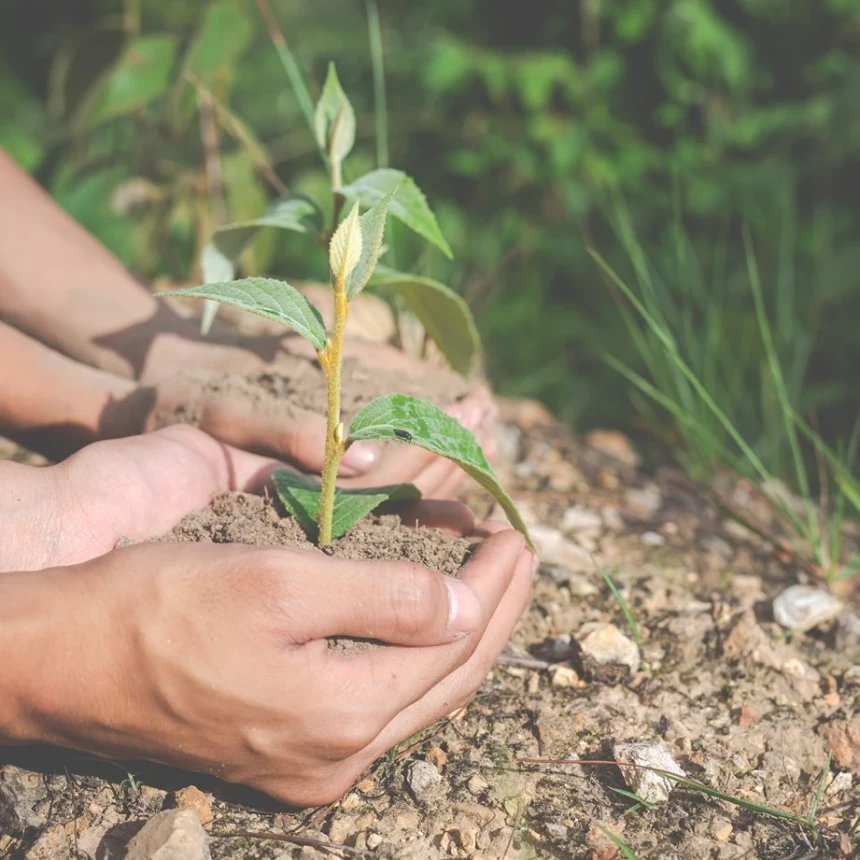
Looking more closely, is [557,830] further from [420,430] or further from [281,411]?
[281,411]

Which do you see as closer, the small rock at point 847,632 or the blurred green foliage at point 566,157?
the small rock at point 847,632

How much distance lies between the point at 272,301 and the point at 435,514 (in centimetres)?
42

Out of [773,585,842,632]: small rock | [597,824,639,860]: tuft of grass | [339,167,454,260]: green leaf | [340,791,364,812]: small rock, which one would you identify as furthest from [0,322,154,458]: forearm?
[773,585,842,632]: small rock

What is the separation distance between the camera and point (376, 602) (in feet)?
3.46

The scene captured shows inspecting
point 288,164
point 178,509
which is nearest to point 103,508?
point 178,509

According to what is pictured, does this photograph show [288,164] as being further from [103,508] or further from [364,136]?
[103,508]

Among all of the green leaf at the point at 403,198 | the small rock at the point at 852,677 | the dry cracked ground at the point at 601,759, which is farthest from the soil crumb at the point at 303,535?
the small rock at the point at 852,677

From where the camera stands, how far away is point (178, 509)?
1.33 metres

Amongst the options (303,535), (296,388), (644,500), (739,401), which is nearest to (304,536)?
(303,535)

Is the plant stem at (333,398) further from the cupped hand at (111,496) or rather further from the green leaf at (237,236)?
the green leaf at (237,236)

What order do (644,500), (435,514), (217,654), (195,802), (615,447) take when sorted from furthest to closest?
(615,447)
(644,500)
(435,514)
(195,802)
(217,654)

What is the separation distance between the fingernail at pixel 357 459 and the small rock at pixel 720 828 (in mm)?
654

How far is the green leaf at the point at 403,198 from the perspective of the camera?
1351 millimetres

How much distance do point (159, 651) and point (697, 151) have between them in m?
2.89
